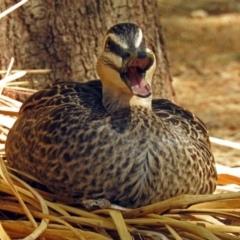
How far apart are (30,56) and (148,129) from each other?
3.84 ft

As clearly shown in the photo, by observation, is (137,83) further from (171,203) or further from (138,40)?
(171,203)

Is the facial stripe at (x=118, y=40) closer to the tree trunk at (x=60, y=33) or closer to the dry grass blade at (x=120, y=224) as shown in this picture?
the dry grass blade at (x=120, y=224)

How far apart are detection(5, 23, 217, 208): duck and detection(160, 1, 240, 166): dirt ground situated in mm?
1327

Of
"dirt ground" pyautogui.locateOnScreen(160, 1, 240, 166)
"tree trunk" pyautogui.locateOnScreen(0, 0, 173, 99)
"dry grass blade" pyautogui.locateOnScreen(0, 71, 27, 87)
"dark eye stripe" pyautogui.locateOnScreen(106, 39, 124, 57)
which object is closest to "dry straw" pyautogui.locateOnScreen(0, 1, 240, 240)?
"dark eye stripe" pyautogui.locateOnScreen(106, 39, 124, 57)

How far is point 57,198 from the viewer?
328 centimetres

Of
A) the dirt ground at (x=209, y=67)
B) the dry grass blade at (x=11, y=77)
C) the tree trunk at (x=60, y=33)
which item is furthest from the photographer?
the dirt ground at (x=209, y=67)

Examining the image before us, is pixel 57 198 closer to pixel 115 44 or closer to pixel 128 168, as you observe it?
pixel 128 168

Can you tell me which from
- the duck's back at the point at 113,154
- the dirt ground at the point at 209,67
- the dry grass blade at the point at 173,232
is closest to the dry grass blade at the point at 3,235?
the duck's back at the point at 113,154

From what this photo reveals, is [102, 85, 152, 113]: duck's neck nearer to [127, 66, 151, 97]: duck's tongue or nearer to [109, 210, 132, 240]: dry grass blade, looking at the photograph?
[127, 66, 151, 97]: duck's tongue

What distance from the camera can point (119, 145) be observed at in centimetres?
321

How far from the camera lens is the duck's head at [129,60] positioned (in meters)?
3.12

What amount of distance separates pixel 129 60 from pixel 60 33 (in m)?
1.17

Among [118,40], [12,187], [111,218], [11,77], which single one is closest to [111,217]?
→ [111,218]

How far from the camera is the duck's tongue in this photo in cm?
308
